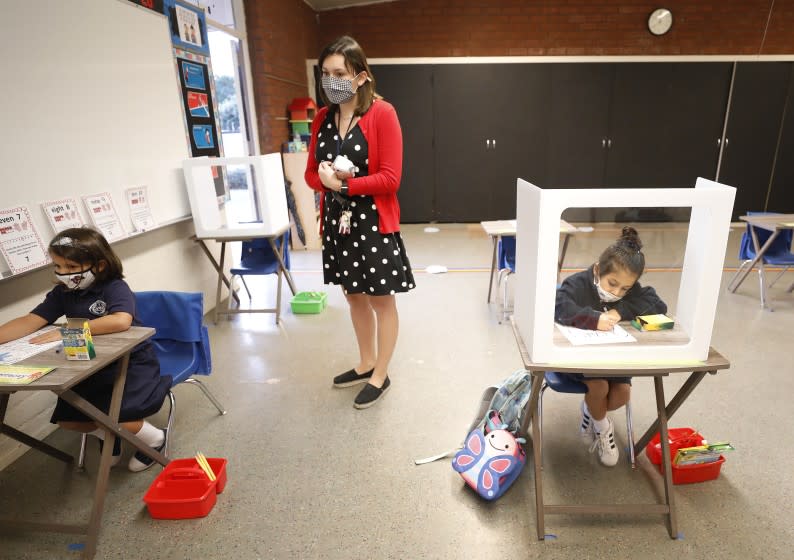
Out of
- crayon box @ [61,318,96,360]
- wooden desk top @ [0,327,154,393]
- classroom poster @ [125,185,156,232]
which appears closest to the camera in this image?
wooden desk top @ [0,327,154,393]

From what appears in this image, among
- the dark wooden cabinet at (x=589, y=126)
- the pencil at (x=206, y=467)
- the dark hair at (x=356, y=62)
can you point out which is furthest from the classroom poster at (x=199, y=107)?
the dark wooden cabinet at (x=589, y=126)

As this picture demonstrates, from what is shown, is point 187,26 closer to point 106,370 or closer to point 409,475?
point 106,370

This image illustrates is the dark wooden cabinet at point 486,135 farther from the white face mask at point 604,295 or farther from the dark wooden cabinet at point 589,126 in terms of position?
the white face mask at point 604,295

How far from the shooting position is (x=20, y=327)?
5.49 ft

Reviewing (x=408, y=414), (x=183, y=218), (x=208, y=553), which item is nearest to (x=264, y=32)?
(x=183, y=218)

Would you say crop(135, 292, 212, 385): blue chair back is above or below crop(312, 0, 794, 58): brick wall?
below

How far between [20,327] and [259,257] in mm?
1945

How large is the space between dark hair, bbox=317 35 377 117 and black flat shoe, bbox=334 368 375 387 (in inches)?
51.0

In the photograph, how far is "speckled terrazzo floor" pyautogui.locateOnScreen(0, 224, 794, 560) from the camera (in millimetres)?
1534

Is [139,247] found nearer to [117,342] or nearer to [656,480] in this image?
[117,342]

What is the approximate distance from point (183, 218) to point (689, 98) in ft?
20.0

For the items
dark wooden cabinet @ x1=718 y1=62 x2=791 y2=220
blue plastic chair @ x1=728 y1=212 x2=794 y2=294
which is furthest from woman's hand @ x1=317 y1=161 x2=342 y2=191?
dark wooden cabinet @ x1=718 y1=62 x2=791 y2=220

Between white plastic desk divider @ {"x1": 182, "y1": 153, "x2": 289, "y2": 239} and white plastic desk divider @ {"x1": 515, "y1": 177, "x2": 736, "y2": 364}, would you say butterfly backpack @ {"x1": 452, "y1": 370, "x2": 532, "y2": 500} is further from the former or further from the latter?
white plastic desk divider @ {"x1": 182, "y1": 153, "x2": 289, "y2": 239}

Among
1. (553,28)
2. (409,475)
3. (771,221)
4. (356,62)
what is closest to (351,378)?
(409,475)
